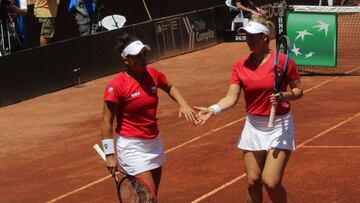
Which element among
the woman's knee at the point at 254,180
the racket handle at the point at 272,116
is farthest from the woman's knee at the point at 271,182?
the racket handle at the point at 272,116

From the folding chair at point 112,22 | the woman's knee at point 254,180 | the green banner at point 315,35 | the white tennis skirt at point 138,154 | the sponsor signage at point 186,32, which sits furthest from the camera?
the sponsor signage at point 186,32

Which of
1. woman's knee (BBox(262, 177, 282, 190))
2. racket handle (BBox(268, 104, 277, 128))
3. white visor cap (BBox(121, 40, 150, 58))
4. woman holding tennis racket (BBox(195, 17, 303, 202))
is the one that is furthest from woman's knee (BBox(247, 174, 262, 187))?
white visor cap (BBox(121, 40, 150, 58))

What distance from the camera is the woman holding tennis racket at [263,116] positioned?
7629 mm

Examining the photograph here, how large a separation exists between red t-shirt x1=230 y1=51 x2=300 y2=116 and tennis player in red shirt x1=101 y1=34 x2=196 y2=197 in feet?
2.81

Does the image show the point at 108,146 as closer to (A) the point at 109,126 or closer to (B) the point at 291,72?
(A) the point at 109,126

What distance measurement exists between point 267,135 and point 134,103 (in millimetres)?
1265

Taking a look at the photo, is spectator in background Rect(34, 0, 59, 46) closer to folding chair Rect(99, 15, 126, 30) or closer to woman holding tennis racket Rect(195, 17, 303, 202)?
folding chair Rect(99, 15, 126, 30)

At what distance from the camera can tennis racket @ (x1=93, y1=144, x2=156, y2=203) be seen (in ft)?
23.6

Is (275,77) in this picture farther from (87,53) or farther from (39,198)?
(87,53)

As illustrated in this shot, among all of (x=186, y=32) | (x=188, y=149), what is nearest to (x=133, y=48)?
(x=188, y=149)

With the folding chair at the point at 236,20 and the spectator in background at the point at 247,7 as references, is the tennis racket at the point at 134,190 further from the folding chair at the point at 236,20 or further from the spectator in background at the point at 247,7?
the folding chair at the point at 236,20

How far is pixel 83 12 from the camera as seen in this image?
20234 millimetres

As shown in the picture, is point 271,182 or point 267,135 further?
point 267,135

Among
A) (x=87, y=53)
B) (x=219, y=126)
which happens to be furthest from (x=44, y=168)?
(x=87, y=53)
